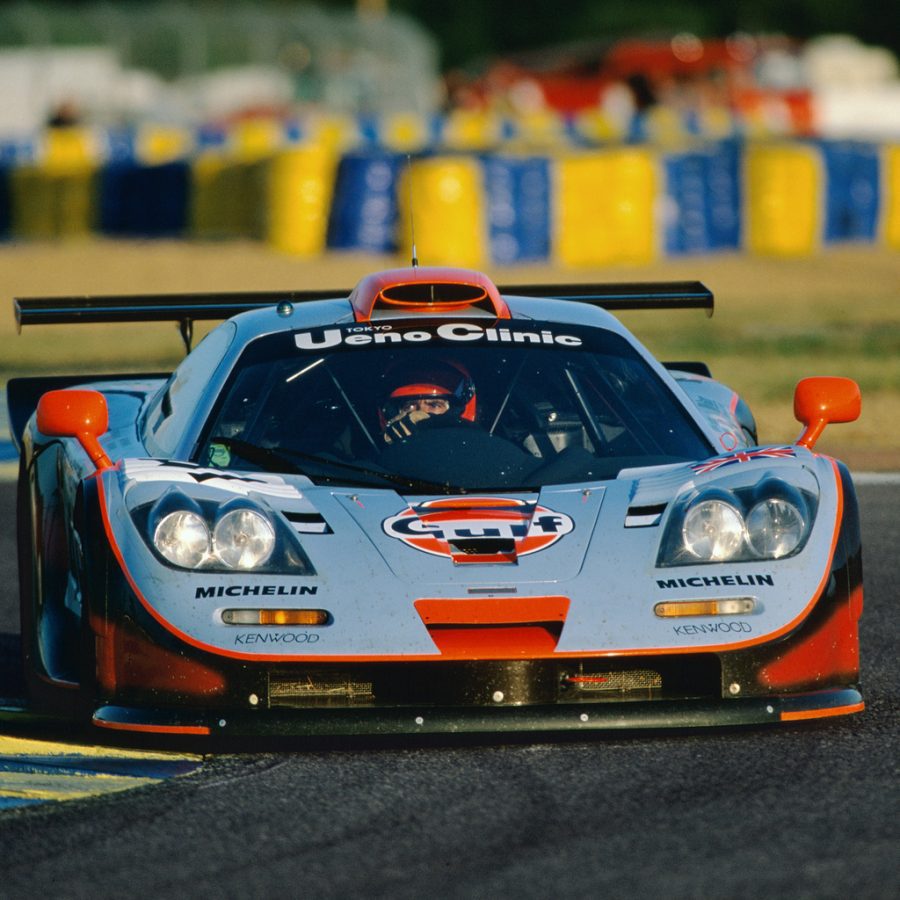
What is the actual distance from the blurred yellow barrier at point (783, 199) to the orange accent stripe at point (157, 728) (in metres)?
15.4

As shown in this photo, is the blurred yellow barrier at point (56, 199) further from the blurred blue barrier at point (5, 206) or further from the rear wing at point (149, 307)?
Result: the rear wing at point (149, 307)

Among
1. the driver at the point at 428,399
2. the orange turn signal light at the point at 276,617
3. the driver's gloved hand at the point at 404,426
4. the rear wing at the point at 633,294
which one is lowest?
the orange turn signal light at the point at 276,617

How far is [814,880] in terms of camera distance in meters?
3.53

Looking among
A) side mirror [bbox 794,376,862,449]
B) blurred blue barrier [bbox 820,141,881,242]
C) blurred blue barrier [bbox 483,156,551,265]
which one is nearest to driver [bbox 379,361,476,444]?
side mirror [bbox 794,376,862,449]

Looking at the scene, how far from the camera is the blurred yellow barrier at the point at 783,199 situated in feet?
62.6

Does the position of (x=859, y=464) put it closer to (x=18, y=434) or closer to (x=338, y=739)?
(x=18, y=434)

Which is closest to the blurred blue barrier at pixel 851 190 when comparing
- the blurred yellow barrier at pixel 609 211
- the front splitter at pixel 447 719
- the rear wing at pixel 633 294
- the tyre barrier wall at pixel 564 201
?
the tyre barrier wall at pixel 564 201

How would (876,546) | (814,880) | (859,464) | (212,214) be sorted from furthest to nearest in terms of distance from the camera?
(212,214)
(859,464)
(876,546)
(814,880)

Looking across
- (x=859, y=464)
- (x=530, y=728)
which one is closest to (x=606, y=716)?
(x=530, y=728)

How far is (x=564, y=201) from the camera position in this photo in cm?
1880

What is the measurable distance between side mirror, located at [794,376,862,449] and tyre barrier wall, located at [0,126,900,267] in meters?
12.5

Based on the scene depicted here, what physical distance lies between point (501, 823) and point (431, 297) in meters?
2.24

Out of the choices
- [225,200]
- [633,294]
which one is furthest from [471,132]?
[633,294]

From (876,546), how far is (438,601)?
3.66m
